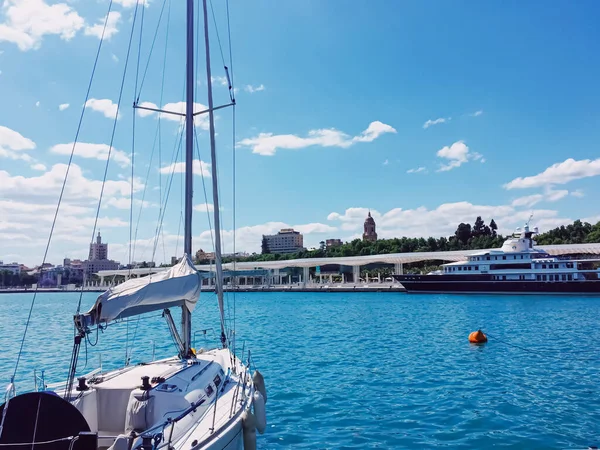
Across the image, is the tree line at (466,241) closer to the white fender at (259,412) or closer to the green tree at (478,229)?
the green tree at (478,229)

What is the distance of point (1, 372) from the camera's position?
22.5 m

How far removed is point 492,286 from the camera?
75.2 meters

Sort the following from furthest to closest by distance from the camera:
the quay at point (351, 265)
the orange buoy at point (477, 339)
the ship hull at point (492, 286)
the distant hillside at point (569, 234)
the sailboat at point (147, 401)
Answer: the distant hillside at point (569, 234) → the quay at point (351, 265) → the ship hull at point (492, 286) → the orange buoy at point (477, 339) → the sailboat at point (147, 401)

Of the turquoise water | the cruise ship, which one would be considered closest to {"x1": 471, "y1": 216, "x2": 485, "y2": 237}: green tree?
the cruise ship

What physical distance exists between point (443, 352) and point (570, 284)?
58.1 meters

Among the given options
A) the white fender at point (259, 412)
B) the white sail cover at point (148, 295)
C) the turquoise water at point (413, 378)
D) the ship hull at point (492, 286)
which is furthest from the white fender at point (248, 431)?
the ship hull at point (492, 286)

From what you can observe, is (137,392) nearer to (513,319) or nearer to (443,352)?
(443,352)

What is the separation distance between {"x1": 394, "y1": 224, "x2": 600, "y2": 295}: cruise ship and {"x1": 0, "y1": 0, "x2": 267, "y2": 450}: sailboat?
2790 inches

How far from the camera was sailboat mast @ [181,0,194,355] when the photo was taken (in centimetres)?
1310

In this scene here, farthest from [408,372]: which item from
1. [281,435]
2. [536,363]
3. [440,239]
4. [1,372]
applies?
[440,239]

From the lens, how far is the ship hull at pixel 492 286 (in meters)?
71.4

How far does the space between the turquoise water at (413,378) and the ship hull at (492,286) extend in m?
35.6

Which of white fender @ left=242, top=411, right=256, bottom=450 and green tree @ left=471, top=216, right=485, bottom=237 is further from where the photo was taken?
green tree @ left=471, top=216, right=485, bottom=237

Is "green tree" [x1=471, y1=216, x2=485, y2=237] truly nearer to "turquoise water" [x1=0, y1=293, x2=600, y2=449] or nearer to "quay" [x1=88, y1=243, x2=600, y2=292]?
"quay" [x1=88, y1=243, x2=600, y2=292]
